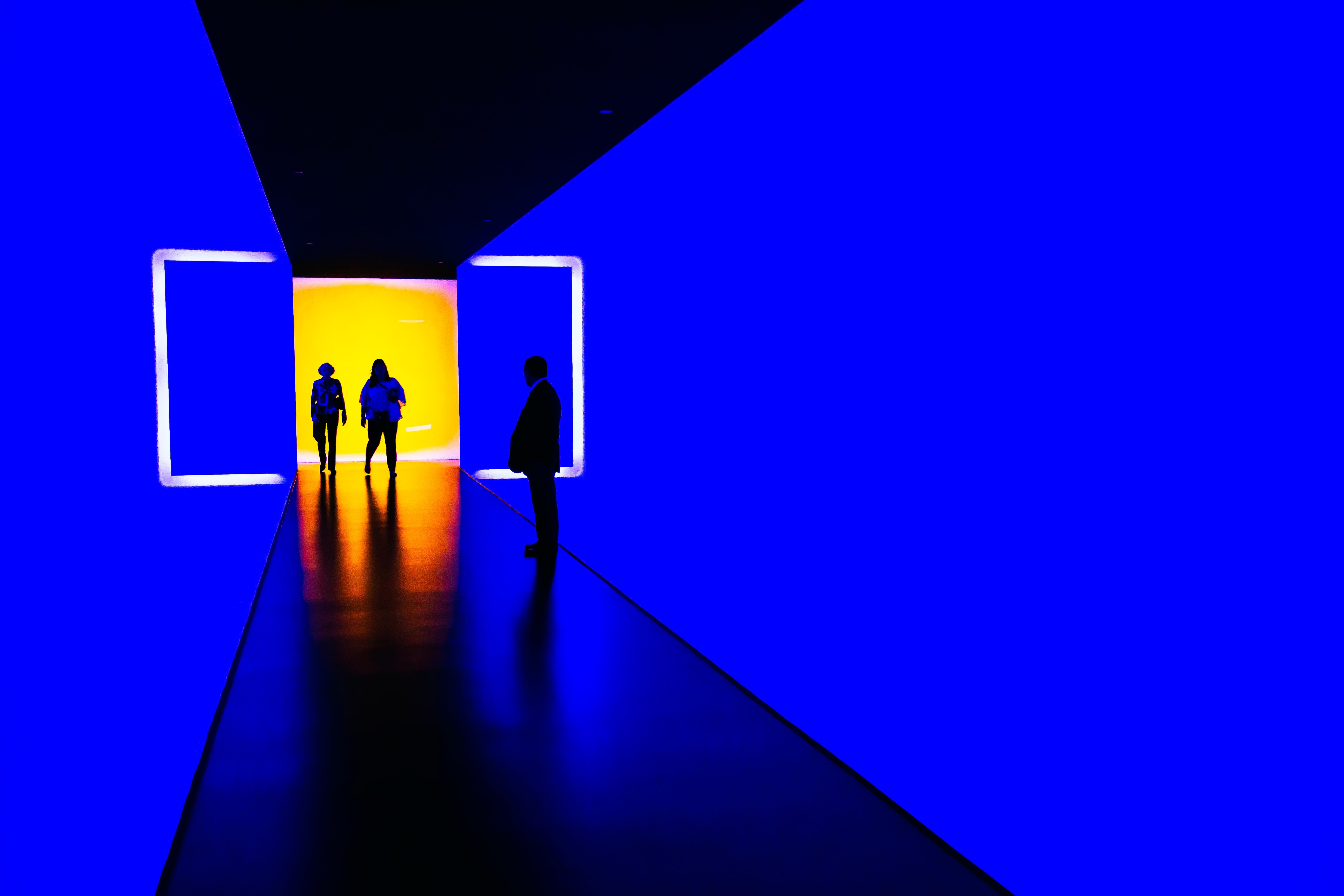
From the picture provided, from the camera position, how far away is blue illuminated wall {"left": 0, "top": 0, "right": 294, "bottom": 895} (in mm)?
1709

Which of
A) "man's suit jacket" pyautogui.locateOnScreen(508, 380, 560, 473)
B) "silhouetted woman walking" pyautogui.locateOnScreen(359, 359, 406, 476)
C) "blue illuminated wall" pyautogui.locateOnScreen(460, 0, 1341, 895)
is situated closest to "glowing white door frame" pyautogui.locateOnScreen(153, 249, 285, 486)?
"man's suit jacket" pyautogui.locateOnScreen(508, 380, 560, 473)

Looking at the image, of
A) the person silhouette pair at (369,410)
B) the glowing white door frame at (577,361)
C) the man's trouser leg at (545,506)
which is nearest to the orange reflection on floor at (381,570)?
Result: the man's trouser leg at (545,506)

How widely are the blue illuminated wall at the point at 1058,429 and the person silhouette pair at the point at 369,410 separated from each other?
9.94 meters

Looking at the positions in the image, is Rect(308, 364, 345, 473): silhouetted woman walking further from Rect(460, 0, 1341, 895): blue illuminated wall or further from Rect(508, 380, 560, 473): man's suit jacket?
Rect(460, 0, 1341, 895): blue illuminated wall

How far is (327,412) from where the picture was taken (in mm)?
14836

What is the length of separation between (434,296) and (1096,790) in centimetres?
1691

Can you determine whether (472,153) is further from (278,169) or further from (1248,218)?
(1248,218)

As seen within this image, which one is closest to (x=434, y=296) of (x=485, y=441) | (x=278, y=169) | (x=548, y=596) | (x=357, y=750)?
(x=485, y=441)

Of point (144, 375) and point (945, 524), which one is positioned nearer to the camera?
point (144, 375)

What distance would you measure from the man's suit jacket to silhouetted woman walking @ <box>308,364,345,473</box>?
23.7ft

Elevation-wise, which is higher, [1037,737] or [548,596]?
[1037,737]

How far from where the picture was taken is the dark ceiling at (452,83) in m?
4.72

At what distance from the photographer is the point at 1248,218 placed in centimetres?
222

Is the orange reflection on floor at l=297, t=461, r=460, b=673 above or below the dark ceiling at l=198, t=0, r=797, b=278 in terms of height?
below
